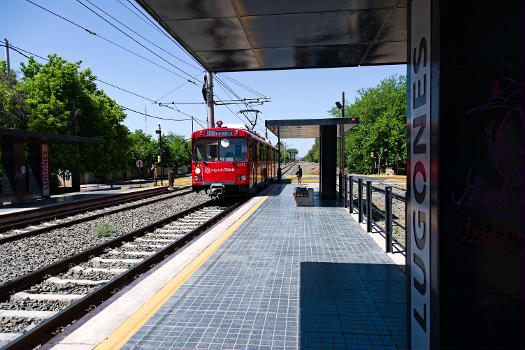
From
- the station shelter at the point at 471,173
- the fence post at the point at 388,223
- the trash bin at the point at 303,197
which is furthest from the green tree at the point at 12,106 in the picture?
the station shelter at the point at 471,173

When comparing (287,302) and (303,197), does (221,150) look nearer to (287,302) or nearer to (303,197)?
(303,197)

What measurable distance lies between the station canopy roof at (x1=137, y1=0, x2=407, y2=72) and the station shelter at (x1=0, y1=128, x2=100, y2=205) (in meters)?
13.7

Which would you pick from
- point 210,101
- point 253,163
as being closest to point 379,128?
point 210,101

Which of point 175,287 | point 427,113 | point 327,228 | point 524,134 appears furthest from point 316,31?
point 327,228

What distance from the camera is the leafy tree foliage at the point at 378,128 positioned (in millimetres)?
42000

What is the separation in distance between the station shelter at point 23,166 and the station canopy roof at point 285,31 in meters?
13.7

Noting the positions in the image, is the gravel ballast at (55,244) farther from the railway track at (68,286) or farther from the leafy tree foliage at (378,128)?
the leafy tree foliage at (378,128)

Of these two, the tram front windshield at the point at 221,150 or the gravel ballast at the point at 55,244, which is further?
the tram front windshield at the point at 221,150

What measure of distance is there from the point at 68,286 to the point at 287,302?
3.57 meters

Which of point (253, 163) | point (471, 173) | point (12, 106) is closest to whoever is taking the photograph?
point (471, 173)

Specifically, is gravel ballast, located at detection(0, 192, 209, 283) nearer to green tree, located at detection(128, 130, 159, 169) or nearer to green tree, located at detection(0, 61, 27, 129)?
green tree, located at detection(0, 61, 27, 129)

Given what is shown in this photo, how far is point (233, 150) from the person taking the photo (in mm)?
14398

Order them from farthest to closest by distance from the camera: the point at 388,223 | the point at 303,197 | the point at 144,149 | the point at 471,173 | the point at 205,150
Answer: the point at 144,149 < the point at 205,150 < the point at 303,197 < the point at 388,223 < the point at 471,173

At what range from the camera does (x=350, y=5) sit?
3965mm
